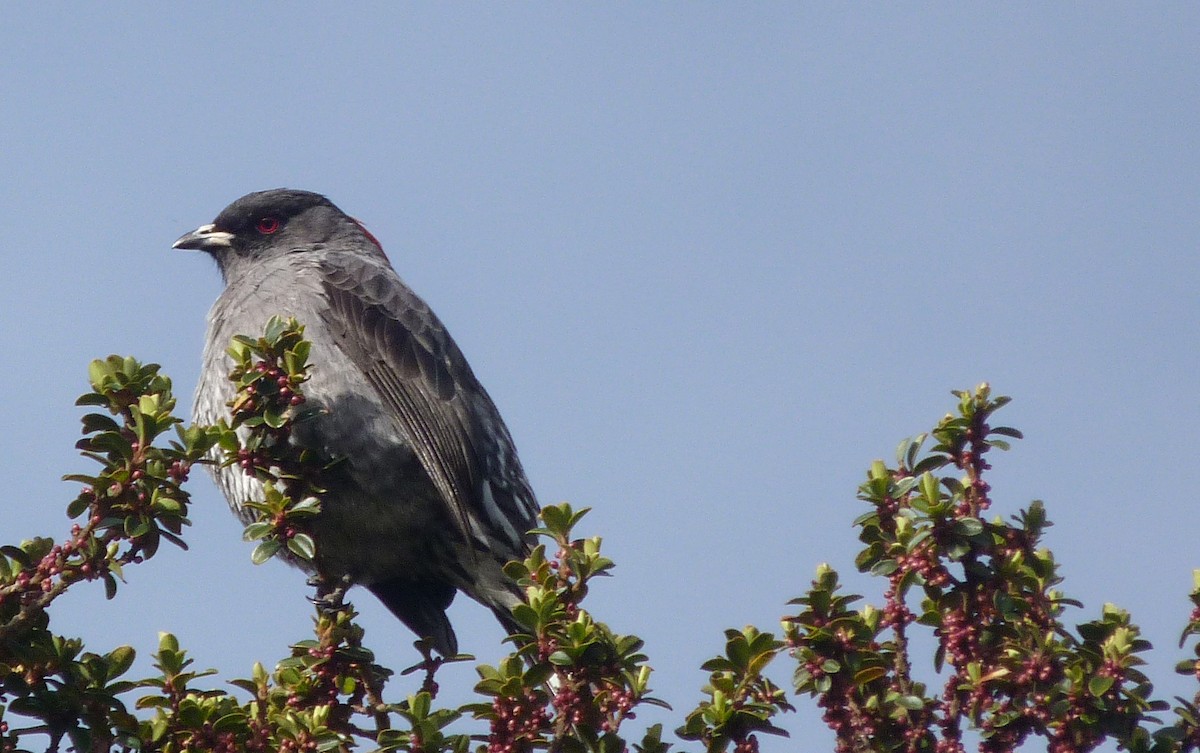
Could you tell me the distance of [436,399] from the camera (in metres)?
7.62

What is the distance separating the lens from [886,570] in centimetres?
432

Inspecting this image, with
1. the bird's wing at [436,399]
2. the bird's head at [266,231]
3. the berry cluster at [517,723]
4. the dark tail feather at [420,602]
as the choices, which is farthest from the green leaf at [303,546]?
the bird's head at [266,231]

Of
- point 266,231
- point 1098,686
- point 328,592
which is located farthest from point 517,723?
point 266,231

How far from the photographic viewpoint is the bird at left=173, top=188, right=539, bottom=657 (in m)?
7.04

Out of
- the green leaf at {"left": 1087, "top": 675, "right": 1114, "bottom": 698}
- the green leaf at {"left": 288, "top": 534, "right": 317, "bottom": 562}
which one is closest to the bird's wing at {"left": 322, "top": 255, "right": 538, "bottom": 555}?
Answer: the green leaf at {"left": 288, "top": 534, "right": 317, "bottom": 562}

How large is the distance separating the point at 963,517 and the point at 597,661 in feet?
3.90

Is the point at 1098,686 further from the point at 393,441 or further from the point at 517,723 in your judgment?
the point at 393,441

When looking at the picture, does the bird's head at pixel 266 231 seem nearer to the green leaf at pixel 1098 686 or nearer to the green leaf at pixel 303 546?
the green leaf at pixel 303 546

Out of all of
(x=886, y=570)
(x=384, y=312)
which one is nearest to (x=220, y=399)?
(x=384, y=312)

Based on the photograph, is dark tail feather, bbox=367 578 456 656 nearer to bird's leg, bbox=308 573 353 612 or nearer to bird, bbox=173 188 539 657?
bird, bbox=173 188 539 657

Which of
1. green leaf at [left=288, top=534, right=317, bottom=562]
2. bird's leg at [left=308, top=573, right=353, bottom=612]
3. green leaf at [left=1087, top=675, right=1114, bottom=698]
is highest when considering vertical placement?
bird's leg at [left=308, top=573, right=353, bottom=612]

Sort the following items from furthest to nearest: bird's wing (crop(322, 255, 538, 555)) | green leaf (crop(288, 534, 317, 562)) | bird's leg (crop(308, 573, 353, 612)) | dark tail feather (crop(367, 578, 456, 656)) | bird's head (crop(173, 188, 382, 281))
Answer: bird's head (crop(173, 188, 382, 281))
dark tail feather (crop(367, 578, 456, 656))
bird's wing (crop(322, 255, 538, 555))
bird's leg (crop(308, 573, 353, 612))
green leaf (crop(288, 534, 317, 562))

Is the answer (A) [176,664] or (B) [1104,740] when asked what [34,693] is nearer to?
(A) [176,664]

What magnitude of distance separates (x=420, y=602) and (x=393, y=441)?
1053 mm
